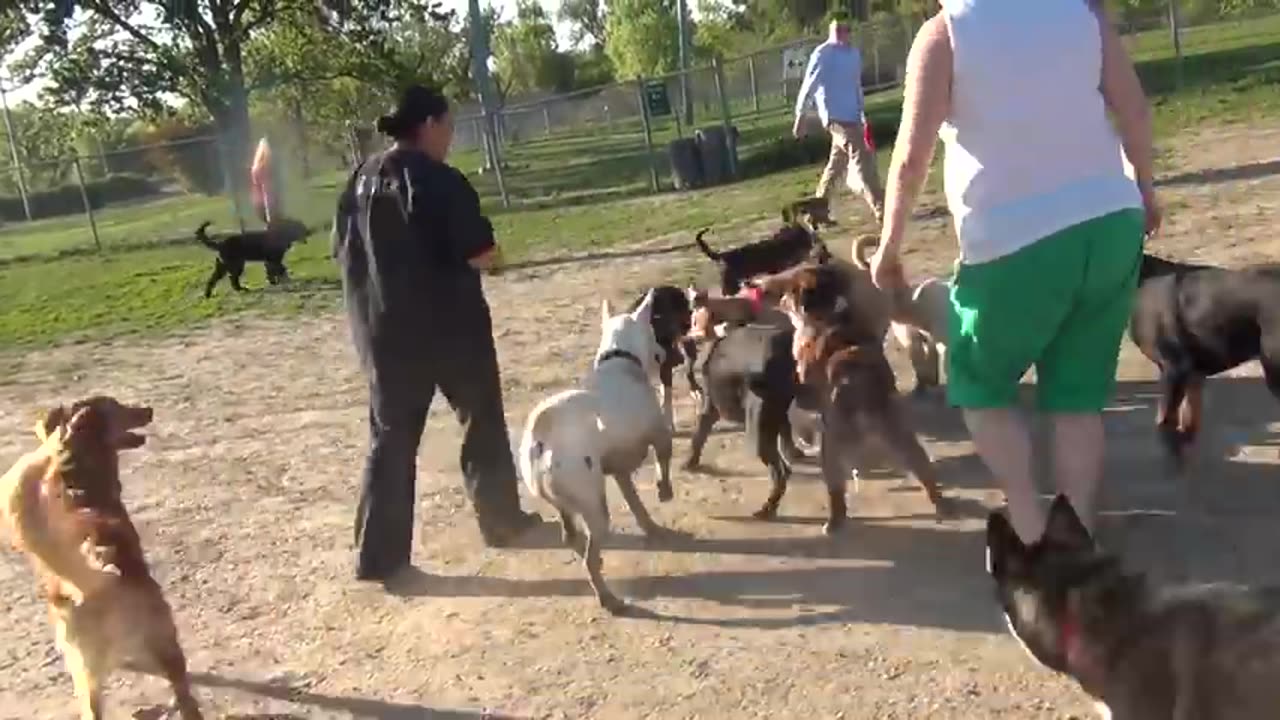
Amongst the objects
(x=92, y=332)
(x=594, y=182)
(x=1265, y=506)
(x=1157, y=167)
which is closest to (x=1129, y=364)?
(x=1265, y=506)

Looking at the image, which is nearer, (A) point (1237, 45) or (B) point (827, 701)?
(B) point (827, 701)

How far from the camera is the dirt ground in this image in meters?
4.46

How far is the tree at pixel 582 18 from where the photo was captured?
230 ft

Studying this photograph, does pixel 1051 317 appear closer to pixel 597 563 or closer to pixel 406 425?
pixel 597 563

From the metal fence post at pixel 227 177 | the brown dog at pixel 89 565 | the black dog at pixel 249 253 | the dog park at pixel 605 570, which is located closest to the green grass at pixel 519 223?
the black dog at pixel 249 253

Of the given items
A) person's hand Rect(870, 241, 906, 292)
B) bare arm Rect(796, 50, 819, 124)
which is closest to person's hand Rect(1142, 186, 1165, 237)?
person's hand Rect(870, 241, 906, 292)

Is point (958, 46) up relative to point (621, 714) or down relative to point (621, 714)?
up

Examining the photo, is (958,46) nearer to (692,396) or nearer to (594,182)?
(692,396)

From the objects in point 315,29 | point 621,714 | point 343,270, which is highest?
point 315,29

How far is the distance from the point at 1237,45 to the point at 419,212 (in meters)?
30.4

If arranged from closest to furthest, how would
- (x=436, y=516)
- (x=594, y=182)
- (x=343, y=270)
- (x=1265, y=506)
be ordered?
1. (x=1265, y=506)
2. (x=343, y=270)
3. (x=436, y=516)
4. (x=594, y=182)

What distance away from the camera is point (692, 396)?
8.14 meters

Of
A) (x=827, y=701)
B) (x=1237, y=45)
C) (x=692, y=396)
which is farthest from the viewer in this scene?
(x=1237, y=45)

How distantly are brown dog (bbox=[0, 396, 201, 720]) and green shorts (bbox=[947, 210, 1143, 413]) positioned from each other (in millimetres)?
2769
